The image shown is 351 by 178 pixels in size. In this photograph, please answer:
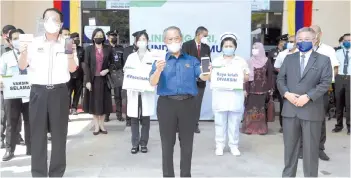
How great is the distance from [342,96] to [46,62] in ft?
18.0

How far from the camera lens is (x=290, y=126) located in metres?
4.39

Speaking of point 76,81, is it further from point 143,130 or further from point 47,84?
point 47,84

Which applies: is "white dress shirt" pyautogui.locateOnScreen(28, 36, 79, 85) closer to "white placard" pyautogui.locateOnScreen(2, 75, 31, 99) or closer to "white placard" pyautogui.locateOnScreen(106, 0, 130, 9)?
"white placard" pyautogui.locateOnScreen(2, 75, 31, 99)

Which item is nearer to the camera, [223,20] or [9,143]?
[9,143]

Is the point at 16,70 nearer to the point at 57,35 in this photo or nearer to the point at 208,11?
the point at 57,35

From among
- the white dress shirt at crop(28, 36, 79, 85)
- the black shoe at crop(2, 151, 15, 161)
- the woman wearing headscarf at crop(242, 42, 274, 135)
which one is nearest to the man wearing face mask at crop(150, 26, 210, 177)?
the white dress shirt at crop(28, 36, 79, 85)

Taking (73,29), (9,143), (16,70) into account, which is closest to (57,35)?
(16,70)

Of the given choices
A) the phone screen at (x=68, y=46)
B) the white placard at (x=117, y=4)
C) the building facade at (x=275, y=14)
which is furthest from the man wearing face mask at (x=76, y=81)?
the phone screen at (x=68, y=46)

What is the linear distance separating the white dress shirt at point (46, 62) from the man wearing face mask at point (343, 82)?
5.13 metres

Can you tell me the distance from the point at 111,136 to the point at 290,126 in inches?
136

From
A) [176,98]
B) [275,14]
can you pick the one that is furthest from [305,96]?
[275,14]

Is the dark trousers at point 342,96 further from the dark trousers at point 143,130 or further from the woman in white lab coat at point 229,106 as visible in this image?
the dark trousers at point 143,130

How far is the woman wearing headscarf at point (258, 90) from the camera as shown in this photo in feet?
23.4

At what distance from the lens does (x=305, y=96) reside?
166 inches
